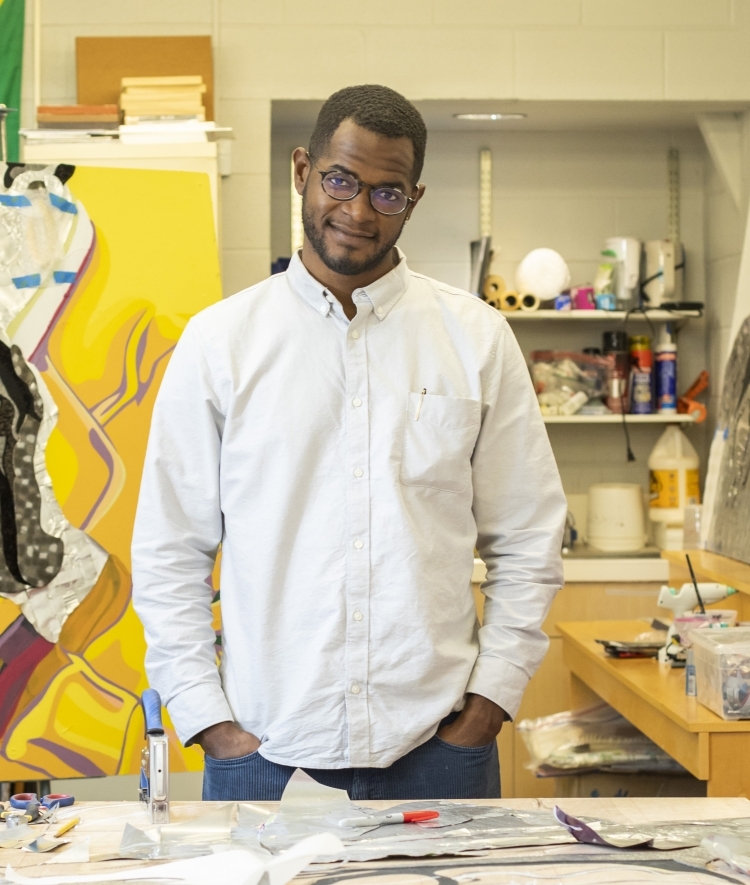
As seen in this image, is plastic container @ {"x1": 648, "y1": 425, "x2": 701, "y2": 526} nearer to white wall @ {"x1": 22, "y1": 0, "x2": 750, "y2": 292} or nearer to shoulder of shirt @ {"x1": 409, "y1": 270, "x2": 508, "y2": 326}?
white wall @ {"x1": 22, "y1": 0, "x2": 750, "y2": 292}

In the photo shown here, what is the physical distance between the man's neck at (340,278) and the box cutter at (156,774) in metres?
0.62

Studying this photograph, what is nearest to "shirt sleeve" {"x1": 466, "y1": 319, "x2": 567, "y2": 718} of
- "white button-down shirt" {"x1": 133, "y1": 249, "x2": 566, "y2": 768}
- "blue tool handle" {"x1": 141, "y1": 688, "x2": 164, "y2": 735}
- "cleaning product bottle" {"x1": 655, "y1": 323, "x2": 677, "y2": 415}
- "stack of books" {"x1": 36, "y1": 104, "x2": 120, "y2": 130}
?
"white button-down shirt" {"x1": 133, "y1": 249, "x2": 566, "y2": 768}

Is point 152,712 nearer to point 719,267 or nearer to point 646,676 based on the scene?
point 646,676

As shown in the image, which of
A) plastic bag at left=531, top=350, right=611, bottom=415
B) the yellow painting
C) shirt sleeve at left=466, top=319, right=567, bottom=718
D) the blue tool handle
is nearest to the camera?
the blue tool handle

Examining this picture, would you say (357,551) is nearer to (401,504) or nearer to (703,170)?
(401,504)

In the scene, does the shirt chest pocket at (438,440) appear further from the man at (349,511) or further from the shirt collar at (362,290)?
the shirt collar at (362,290)

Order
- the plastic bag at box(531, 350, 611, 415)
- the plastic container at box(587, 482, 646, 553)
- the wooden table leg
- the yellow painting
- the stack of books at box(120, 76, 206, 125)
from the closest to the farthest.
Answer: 1. the wooden table leg
2. the yellow painting
3. the stack of books at box(120, 76, 206, 125)
4. the plastic container at box(587, 482, 646, 553)
5. the plastic bag at box(531, 350, 611, 415)

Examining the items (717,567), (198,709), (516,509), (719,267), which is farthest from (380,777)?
(719,267)

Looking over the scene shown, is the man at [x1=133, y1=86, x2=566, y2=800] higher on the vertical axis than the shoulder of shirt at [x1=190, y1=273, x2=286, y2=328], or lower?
lower

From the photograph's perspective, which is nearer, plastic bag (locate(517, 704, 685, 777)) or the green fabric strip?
plastic bag (locate(517, 704, 685, 777))

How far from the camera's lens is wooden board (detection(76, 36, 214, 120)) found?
122 inches

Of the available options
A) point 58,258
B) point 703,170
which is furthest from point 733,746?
point 703,170

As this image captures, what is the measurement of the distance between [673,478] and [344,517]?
7.86 ft

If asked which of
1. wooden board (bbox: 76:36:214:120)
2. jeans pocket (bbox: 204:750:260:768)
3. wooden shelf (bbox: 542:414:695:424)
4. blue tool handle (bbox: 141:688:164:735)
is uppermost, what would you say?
wooden board (bbox: 76:36:214:120)
